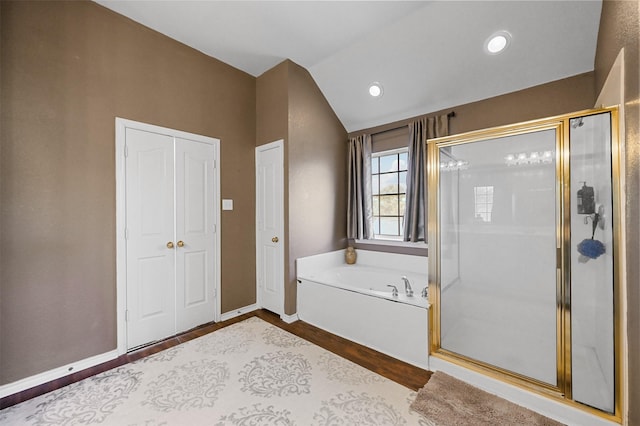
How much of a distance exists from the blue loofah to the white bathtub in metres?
1.05

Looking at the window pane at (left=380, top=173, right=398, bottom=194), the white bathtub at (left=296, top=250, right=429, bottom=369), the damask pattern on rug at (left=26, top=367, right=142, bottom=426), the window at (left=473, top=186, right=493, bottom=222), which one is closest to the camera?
the damask pattern on rug at (left=26, top=367, right=142, bottom=426)

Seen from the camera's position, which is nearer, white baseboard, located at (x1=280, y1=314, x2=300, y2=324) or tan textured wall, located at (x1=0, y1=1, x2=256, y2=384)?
tan textured wall, located at (x1=0, y1=1, x2=256, y2=384)

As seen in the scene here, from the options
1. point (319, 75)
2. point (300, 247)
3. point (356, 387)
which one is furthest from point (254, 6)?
point (356, 387)

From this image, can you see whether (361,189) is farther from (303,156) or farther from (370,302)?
(370,302)

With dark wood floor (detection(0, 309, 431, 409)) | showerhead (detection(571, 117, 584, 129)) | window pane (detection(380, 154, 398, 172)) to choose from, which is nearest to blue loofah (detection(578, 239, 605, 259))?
showerhead (detection(571, 117, 584, 129))

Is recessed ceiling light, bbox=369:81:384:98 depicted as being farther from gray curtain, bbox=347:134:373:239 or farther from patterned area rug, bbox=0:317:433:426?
patterned area rug, bbox=0:317:433:426

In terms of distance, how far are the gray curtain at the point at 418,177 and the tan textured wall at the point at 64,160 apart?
2664mm

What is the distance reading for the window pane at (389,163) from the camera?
3.54m

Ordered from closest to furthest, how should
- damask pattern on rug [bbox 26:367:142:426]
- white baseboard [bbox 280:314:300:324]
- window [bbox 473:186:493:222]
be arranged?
1. damask pattern on rug [bbox 26:367:142:426]
2. window [bbox 473:186:493:222]
3. white baseboard [bbox 280:314:300:324]

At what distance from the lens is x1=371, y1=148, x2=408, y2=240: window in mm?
3490

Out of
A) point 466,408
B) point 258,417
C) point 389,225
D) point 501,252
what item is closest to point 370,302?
point 466,408

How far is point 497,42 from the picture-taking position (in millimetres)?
2254

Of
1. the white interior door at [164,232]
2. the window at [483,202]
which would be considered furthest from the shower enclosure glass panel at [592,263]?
the white interior door at [164,232]

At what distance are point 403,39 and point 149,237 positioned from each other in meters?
3.09
